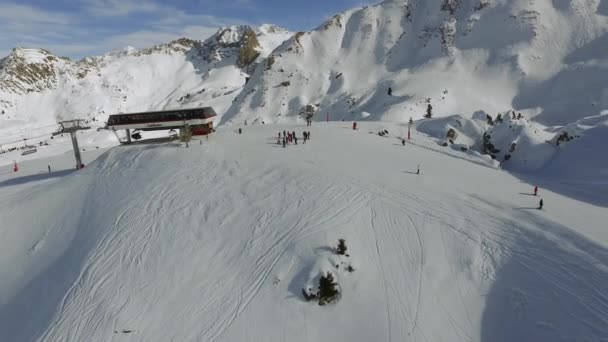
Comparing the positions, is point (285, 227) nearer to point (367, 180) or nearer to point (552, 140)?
point (367, 180)

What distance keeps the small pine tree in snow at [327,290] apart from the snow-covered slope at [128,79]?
3801 inches

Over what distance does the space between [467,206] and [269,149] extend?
657 inches

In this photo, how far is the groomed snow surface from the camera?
14.6 metres

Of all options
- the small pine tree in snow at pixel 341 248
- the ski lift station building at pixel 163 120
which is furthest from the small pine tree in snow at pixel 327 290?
the ski lift station building at pixel 163 120

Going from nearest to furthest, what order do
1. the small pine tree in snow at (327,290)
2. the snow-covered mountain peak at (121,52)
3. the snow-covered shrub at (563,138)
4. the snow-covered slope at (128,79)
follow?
the small pine tree in snow at (327,290) → the snow-covered shrub at (563,138) → the snow-covered slope at (128,79) → the snow-covered mountain peak at (121,52)

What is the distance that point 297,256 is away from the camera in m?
17.3

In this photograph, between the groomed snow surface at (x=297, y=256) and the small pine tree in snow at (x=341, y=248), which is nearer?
the groomed snow surface at (x=297, y=256)

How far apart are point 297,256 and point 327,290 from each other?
99.8 inches

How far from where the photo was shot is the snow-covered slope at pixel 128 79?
12212 centimetres

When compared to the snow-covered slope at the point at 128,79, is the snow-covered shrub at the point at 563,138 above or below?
below

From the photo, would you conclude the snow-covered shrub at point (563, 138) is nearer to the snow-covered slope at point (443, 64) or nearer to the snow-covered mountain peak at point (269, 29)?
the snow-covered slope at point (443, 64)

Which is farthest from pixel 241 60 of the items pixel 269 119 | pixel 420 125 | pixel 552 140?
pixel 552 140

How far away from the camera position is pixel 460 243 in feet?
57.4

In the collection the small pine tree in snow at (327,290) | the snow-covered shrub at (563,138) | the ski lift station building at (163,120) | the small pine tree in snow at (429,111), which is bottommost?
the small pine tree in snow at (327,290)
